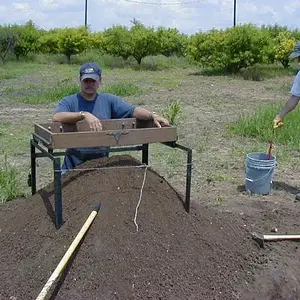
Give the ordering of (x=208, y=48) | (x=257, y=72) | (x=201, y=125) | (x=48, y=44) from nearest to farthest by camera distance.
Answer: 1. (x=201, y=125)
2. (x=257, y=72)
3. (x=208, y=48)
4. (x=48, y=44)

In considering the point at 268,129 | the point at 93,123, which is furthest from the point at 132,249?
the point at 268,129

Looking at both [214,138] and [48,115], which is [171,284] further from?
[48,115]

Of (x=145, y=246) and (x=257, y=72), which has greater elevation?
(x=257, y=72)

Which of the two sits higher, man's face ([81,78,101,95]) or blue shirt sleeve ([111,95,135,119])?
man's face ([81,78,101,95])

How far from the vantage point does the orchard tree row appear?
23172mm

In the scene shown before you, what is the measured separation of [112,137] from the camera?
385cm

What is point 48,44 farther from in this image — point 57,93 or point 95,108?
point 95,108

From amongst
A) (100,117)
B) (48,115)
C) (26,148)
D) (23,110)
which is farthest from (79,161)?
(23,110)

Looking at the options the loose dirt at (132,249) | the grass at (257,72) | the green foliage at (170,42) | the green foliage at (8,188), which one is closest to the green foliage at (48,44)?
the green foliage at (170,42)

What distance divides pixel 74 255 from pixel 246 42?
2068cm

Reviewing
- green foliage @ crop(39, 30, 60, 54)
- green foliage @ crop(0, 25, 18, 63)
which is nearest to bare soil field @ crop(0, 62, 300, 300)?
green foliage @ crop(0, 25, 18, 63)

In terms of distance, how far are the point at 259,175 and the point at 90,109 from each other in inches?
87.1

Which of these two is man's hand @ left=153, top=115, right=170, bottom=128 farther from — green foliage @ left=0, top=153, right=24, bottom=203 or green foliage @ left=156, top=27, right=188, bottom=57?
green foliage @ left=156, top=27, right=188, bottom=57

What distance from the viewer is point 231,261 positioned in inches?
152
